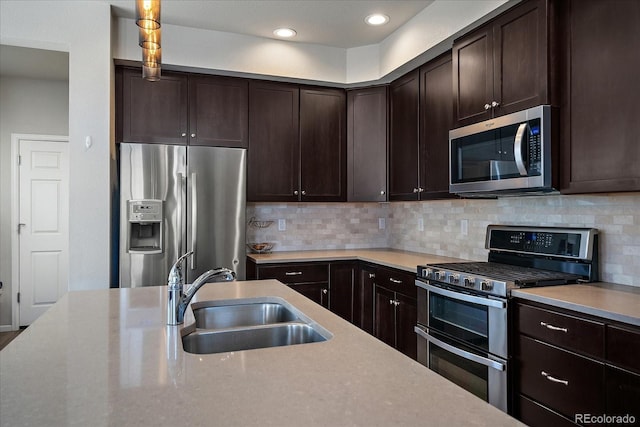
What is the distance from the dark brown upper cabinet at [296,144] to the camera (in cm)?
376

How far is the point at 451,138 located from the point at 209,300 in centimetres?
193

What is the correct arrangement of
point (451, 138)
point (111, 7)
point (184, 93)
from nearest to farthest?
point (451, 138) → point (111, 7) → point (184, 93)

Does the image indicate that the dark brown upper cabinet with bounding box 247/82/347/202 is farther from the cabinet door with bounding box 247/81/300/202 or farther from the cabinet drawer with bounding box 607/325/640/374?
the cabinet drawer with bounding box 607/325/640/374

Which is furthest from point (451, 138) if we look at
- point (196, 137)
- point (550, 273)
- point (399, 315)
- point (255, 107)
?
point (196, 137)

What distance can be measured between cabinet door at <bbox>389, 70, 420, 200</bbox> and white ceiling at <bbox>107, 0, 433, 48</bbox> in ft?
1.58

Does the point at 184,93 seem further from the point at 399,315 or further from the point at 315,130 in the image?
the point at 399,315

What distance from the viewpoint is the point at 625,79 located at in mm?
1873

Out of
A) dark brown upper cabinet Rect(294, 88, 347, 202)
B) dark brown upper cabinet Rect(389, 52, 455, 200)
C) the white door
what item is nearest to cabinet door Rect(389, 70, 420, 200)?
dark brown upper cabinet Rect(389, 52, 455, 200)

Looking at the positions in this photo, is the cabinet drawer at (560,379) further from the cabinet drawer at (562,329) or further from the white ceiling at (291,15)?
the white ceiling at (291,15)

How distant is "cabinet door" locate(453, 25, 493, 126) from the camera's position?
8.42 feet

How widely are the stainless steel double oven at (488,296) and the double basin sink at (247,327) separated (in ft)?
3.55

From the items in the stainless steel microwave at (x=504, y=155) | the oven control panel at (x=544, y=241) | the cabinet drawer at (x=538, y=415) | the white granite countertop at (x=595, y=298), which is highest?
the stainless steel microwave at (x=504, y=155)

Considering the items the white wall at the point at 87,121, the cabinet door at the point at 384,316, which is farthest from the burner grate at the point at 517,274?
the white wall at the point at 87,121

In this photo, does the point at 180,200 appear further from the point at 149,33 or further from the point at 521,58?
the point at 521,58
